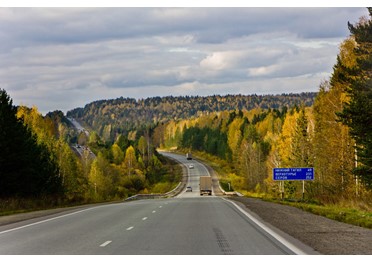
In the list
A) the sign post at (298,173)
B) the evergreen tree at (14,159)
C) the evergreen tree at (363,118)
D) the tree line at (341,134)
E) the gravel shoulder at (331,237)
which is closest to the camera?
the gravel shoulder at (331,237)

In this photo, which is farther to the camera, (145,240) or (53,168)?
(53,168)

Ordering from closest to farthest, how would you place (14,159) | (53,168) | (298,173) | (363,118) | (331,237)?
(331,237)
(363,118)
(14,159)
(298,173)
(53,168)

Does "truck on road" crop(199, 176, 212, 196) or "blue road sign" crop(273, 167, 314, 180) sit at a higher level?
"blue road sign" crop(273, 167, 314, 180)

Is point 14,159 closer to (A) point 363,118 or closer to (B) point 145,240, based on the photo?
(A) point 363,118

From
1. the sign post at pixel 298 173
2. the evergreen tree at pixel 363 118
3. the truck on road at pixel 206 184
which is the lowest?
the truck on road at pixel 206 184

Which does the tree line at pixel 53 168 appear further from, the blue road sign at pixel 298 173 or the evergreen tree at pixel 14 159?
the blue road sign at pixel 298 173

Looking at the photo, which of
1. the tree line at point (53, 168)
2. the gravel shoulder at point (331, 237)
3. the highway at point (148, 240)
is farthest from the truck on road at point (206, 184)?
the highway at point (148, 240)

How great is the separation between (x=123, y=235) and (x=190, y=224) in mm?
4935

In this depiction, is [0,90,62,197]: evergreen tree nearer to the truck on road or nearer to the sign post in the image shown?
the sign post

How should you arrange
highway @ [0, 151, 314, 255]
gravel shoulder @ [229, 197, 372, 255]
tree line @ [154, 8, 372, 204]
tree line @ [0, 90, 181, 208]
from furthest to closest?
tree line @ [0, 90, 181, 208] < tree line @ [154, 8, 372, 204] < highway @ [0, 151, 314, 255] < gravel shoulder @ [229, 197, 372, 255]

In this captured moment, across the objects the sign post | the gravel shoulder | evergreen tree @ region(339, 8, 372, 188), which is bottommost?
the gravel shoulder

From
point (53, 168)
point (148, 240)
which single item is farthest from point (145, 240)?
point (53, 168)

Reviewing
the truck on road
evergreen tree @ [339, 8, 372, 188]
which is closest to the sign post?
evergreen tree @ [339, 8, 372, 188]

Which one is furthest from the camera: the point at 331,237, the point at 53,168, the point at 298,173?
the point at 53,168
